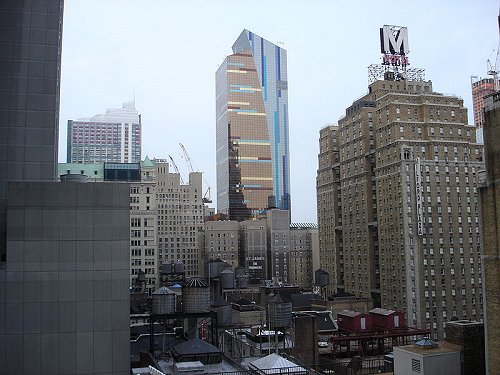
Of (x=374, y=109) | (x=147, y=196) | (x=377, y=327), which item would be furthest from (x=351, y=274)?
(x=147, y=196)

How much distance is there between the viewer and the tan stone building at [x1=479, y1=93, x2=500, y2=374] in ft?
121

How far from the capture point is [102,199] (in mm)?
38500

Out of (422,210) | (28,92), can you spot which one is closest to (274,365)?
(28,92)

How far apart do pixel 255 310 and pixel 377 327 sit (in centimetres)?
2160

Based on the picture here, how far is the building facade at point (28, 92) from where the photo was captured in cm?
4159

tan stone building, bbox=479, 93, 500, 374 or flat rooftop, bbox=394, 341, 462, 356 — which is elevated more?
tan stone building, bbox=479, 93, 500, 374

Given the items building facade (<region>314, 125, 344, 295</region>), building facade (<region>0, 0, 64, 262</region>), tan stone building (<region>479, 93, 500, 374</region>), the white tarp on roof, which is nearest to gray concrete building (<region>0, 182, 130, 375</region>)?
building facade (<region>0, 0, 64, 262</region>)

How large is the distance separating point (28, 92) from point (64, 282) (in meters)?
14.9

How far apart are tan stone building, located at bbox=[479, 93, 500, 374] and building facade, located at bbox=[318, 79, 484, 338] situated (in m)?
67.9

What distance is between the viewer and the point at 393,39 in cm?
12719

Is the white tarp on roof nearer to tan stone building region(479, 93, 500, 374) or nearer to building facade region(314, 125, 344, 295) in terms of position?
tan stone building region(479, 93, 500, 374)

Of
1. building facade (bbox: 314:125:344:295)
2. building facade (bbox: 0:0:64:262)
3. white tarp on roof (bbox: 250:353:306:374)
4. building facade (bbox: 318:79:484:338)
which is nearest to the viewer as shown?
white tarp on roof (bbox: 250:353:306:374)

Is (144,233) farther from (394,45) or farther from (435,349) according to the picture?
(435,349)

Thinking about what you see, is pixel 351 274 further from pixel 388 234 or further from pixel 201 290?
pixel 201 290
